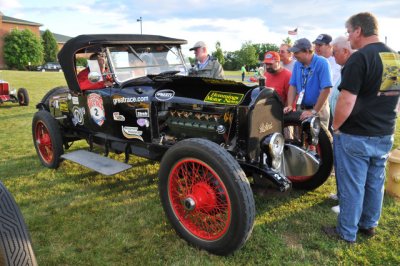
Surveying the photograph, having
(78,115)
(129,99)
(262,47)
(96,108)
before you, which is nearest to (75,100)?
(78,115)

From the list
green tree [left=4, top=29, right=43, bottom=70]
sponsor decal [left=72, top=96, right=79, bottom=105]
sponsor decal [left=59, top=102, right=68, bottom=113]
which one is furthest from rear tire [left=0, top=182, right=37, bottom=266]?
green tree [left=4, top=29, right=43, bottom=70]

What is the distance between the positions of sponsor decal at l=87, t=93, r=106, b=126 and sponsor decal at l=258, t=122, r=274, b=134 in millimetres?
2055

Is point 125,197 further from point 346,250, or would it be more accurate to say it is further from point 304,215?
point 346,250

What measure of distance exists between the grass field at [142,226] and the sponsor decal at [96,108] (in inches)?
33.6

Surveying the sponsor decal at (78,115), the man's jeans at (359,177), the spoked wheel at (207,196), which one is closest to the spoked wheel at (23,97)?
the sponsor decal at (78,115)

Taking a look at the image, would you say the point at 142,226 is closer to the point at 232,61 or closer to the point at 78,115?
the point at 78,115

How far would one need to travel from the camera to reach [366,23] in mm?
2596

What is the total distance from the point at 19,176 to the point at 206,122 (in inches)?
121

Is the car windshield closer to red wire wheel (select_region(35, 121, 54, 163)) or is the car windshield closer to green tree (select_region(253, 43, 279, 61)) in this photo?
red wire wheel (select_region(35, 121, 54, 163))

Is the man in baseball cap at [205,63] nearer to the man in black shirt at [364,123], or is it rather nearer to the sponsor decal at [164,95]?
the sponsor decal at [164,95]

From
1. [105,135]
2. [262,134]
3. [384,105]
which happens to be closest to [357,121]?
[384,105]

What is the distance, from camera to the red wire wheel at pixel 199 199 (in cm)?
274

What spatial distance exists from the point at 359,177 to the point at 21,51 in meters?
63.9

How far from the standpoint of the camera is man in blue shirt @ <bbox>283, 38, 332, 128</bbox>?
3834 millimetres
